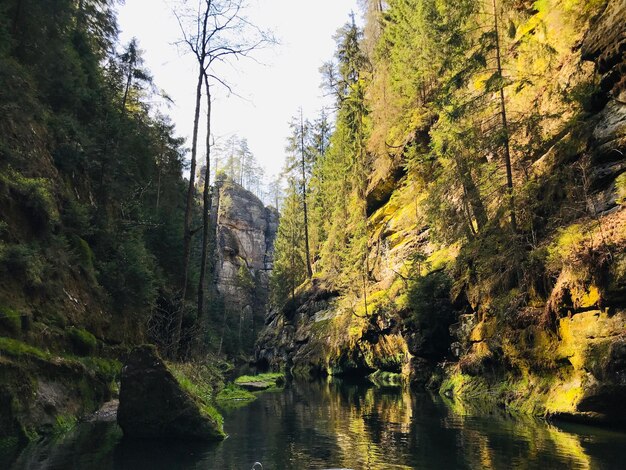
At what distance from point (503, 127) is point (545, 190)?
316 centimetres

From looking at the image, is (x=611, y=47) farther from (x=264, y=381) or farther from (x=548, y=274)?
(x=264, y=381)

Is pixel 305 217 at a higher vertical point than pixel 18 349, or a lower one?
higher

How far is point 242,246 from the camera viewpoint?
299 ft

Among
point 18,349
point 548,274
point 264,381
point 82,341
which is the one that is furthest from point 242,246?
point 18,349

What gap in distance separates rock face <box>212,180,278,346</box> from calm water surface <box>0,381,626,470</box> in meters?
64.2

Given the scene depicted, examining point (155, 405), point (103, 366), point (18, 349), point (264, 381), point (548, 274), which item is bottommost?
point (264, 381)

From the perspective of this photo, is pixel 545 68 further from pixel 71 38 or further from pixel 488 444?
pixel 71 38

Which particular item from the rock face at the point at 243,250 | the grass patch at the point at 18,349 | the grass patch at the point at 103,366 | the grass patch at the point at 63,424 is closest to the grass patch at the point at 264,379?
the grass patch at the point at 103,366

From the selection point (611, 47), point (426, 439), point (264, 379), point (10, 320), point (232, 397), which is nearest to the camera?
point (426, 439)

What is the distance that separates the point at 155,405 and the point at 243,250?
267 feet

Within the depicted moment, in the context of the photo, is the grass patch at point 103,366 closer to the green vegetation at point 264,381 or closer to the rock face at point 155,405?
the rock face at point 155,405

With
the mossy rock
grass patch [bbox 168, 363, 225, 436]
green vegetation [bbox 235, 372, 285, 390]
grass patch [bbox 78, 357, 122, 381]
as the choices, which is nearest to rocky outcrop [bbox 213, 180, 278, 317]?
green vegetation [bbox 235, 372, 285, 390]

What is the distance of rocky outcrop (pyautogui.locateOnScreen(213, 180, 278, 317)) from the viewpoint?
82375 millimetres

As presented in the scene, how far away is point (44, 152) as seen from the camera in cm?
1841
